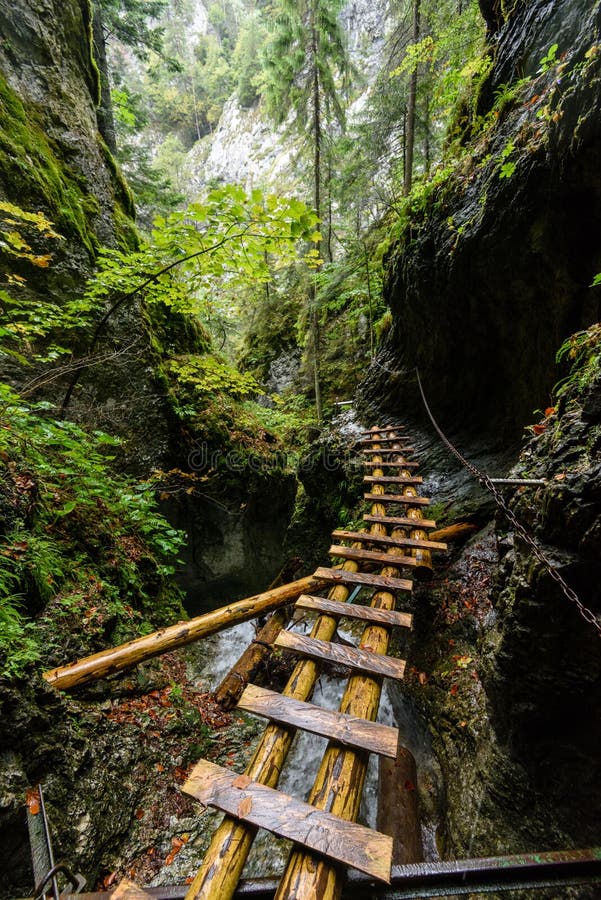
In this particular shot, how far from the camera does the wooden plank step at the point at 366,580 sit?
3.80 meters

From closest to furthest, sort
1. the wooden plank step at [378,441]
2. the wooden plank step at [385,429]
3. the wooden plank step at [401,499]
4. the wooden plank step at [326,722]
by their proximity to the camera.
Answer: the wooden plank step at [326,722], the wooden plank step at [401,499], the wooden plank step at [378,441], the wooden plank step at [385,429]

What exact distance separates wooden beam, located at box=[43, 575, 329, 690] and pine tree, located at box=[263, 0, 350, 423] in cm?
829

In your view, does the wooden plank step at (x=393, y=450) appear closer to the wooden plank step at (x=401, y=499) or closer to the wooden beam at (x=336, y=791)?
the wooden plank step at (x=401, y=499)

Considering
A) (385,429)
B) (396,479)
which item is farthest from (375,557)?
(385,429)

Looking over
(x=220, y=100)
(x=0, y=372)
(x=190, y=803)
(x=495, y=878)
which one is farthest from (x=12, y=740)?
(x=220, y=100)

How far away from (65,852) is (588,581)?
3769mm

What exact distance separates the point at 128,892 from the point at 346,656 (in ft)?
5.70

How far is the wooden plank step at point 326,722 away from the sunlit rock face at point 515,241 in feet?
14.5

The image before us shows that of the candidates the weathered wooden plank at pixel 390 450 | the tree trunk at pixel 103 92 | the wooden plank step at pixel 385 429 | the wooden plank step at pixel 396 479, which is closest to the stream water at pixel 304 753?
the wooden plank step at pixel 396 479

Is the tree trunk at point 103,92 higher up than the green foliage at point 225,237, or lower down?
higher up

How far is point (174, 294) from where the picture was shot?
495 centimetres

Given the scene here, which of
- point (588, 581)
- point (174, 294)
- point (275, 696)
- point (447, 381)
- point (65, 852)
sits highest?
point (174, 294)

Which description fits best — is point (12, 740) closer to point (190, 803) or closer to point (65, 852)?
point (65, 852)

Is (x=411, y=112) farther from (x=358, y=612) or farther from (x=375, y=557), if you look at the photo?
→ (x=358, y=612)
